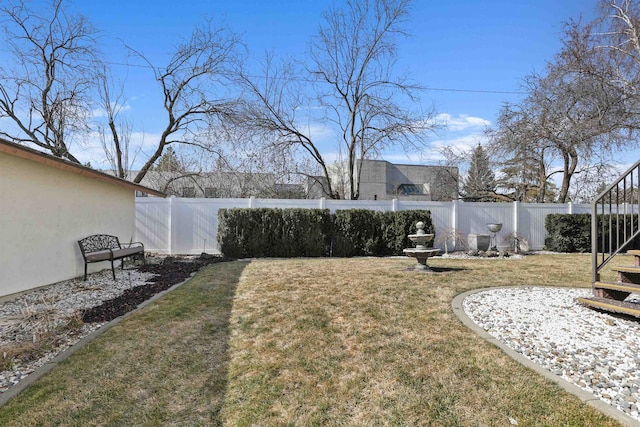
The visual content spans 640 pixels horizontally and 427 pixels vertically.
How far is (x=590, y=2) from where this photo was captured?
42.0 ft

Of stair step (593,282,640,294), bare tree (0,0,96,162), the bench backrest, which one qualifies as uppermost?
bare tree (0,0,96,162)

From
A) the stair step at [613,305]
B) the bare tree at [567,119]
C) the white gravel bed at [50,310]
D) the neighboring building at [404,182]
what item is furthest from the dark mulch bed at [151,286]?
the bare tree at [567,119]

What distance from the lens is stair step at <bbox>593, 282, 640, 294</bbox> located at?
12.6ft

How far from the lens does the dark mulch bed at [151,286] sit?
171 inches

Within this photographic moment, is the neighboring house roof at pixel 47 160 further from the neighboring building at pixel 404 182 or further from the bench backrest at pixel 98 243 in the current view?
the neighboring building at pixel 404 182

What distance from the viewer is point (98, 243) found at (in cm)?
726

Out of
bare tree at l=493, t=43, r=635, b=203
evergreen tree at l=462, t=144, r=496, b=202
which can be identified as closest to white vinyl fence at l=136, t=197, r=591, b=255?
bare tree at l=493, t=43, r=635, b=203

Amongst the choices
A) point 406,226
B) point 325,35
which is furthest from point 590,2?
point 406,226

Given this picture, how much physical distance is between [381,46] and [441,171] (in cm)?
1305

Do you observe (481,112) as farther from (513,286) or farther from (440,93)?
(513,286)

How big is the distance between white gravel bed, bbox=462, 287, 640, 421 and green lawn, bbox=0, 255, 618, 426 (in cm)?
29

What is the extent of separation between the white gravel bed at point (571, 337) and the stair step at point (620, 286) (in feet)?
1.07

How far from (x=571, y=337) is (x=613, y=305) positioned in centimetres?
106

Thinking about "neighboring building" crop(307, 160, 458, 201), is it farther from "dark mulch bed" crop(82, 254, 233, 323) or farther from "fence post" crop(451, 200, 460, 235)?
"dark mulch bed" crop(82, 254, 233, 323)
